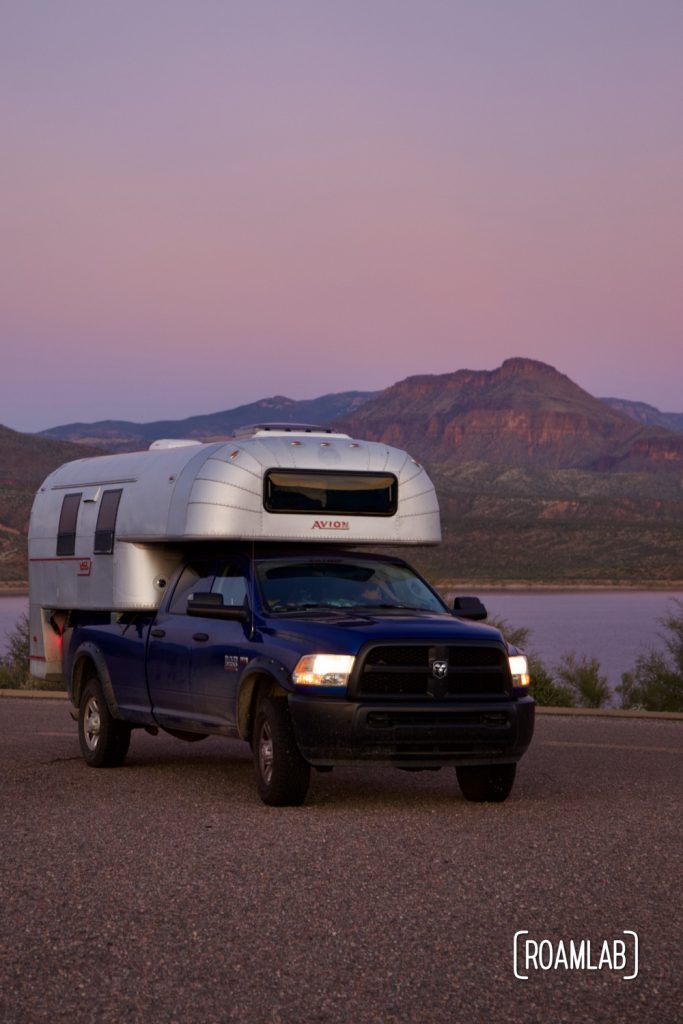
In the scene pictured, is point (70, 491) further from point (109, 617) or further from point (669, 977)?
point (669, 977)

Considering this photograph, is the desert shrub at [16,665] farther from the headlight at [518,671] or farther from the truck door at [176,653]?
the headlight at [518,671]

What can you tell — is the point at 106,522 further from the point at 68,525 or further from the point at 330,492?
the point at 330,492

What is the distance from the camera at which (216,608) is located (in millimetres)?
12195

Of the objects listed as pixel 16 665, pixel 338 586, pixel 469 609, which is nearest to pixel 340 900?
pixel 338 586

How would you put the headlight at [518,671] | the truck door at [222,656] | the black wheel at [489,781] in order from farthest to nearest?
the truck door at [222,656], the headlight at [518,671], the black wheel at [489,781]

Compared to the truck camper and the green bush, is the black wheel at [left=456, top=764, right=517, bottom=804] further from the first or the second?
the green bush

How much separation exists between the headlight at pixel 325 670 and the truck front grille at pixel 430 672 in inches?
4.4

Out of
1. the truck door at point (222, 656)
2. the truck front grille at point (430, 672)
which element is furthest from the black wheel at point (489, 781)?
the truck door at point (222, 656)

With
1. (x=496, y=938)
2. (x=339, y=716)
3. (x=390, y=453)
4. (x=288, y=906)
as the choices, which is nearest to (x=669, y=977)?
(x=496, y=938)

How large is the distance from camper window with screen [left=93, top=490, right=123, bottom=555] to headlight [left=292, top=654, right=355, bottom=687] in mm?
3842

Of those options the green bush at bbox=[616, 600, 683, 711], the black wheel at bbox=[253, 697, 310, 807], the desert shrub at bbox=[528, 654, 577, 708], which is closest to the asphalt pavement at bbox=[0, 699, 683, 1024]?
the black wheel at bbox=[253, 697, 310, 807]

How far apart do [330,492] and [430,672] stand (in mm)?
2465

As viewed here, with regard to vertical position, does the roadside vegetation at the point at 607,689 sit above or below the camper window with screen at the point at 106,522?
below

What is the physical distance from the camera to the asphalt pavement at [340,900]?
6.29 metres
